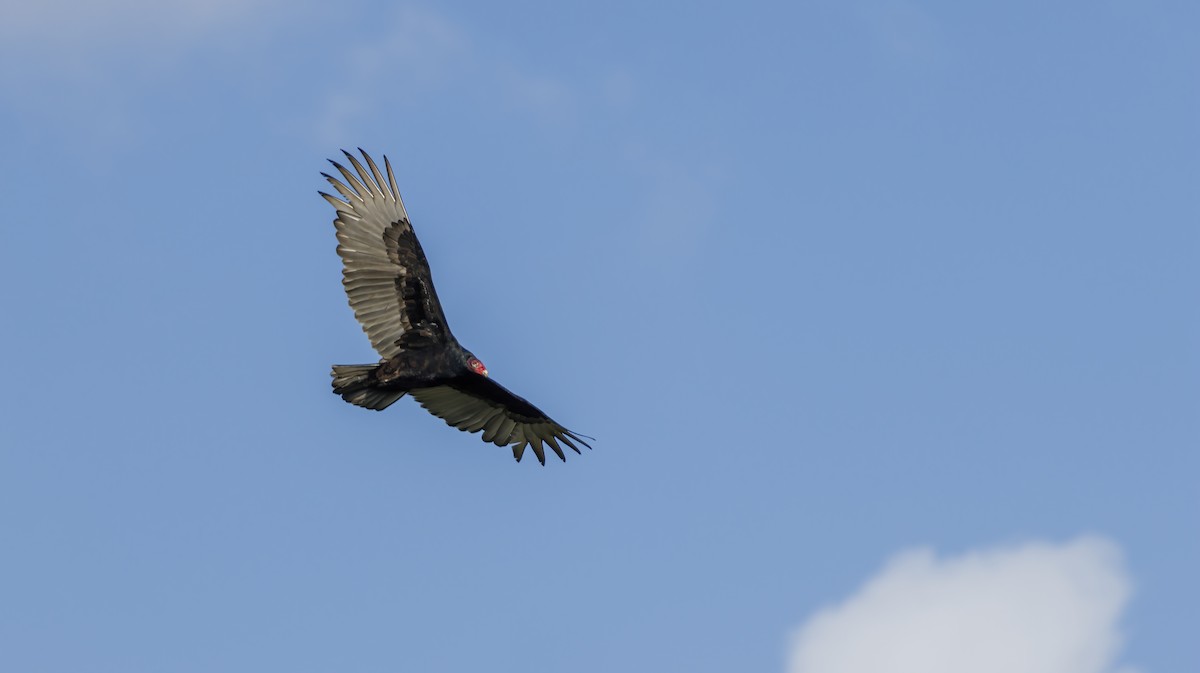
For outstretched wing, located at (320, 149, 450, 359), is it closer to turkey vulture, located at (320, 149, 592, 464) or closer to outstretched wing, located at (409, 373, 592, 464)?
turkey vulture, located at (320, 149, 592, 464)

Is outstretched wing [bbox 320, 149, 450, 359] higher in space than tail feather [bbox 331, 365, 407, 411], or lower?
higher

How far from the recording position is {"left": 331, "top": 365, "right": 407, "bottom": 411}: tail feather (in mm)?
22734

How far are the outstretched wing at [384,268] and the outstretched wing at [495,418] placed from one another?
4.60 feet

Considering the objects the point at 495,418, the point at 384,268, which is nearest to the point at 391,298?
the point at 384,268

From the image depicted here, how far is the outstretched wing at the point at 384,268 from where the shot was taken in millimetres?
23453

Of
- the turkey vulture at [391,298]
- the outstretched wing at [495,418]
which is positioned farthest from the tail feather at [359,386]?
the outstretched wing at [495,418]

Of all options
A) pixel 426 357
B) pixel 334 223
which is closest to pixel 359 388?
pixel 426 357

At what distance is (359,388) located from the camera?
75.0ft

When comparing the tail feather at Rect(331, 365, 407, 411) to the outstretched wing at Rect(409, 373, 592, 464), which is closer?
the tail feather at Rect(331, 365, 407, 411)

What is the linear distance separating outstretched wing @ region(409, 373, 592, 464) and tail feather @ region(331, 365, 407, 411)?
62.0 inches

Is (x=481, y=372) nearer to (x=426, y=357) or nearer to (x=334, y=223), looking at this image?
(x=426, y=357)

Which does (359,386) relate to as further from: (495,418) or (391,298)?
(495,418)

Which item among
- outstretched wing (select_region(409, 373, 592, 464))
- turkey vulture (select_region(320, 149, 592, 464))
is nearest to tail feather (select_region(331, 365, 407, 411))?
turkey vulture (select_region(320, 149, 592, 464))

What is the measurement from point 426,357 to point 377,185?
2.77 metres
